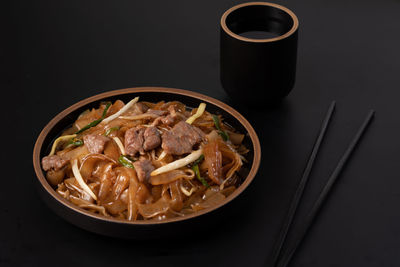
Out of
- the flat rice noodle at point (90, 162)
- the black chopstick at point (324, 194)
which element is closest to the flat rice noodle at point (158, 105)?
the flat rice noodle at point (90, 162)

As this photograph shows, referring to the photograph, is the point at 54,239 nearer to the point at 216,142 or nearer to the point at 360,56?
the point at 216,142

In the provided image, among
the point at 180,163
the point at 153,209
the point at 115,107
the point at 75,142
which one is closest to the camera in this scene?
the point at 153,209

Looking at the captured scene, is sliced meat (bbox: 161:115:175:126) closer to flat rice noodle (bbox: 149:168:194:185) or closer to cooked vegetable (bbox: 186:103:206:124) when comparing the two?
cooked vegetable (bbox: 186:103:206:124)

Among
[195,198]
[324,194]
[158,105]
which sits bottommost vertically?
[324,194]

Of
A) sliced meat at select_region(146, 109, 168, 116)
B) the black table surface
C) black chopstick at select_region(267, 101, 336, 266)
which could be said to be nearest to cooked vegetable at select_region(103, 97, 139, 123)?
sliced meat at select_region(146, 109, 168, 116)

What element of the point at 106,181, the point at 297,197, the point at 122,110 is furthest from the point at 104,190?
the point at 297,197

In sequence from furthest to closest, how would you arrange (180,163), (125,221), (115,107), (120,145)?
(115,107) → (120,145) → (180,163) → (125,221)

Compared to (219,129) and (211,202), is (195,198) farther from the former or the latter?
(219,129)
